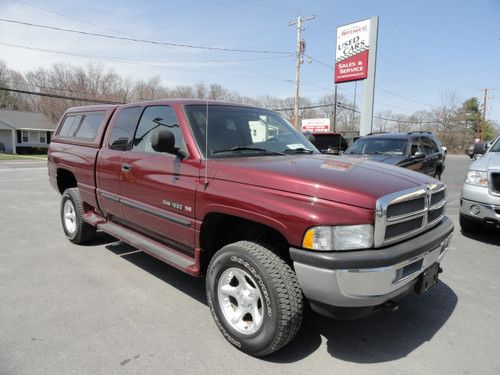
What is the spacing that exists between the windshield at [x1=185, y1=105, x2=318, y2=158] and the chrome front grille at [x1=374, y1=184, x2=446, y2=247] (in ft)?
4.43

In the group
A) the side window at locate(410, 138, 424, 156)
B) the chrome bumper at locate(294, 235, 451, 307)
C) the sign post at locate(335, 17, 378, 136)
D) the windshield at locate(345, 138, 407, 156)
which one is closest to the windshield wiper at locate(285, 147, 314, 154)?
the chrome bumper at locate(294, 235, 451, 307)

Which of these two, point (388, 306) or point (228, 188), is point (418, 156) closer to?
point (388, 306)

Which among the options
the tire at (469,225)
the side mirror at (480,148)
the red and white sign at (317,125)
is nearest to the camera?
the tire at (469,225)

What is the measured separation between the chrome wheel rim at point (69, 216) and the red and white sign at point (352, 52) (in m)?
18.4

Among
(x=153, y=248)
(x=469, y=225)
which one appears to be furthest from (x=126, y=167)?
(x=469, y=225)

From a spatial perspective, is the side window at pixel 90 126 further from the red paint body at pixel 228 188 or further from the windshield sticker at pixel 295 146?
the windshield sticker at pixel 295 146

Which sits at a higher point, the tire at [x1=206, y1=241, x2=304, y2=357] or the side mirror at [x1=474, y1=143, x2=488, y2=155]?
the side mirror at [x1=474, y1=143, x2=488, y2=155]

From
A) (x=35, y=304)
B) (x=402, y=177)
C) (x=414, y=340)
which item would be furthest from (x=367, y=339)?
(x=35, y=304)

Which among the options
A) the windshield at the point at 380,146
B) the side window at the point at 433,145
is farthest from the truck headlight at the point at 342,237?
the side window at the point at 433,145

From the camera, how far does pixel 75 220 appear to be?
5328 mm

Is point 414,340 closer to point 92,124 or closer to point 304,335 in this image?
point 304,335

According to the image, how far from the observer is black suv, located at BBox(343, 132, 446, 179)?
8.73m

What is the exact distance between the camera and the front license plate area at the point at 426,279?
108 inches

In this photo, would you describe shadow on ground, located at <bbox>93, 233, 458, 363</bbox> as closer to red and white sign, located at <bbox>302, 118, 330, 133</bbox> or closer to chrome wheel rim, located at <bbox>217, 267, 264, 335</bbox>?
chrome wheel rim, located at <bbox>217, 267, 264, 335</bbox>
